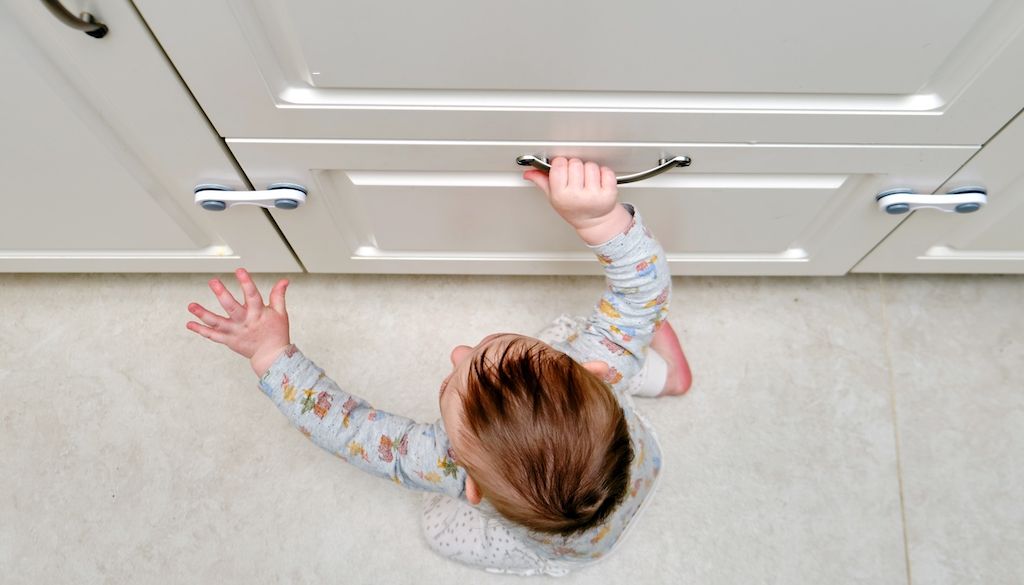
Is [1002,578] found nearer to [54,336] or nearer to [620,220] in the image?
[620,220]

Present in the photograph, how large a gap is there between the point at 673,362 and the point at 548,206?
30 centimetres

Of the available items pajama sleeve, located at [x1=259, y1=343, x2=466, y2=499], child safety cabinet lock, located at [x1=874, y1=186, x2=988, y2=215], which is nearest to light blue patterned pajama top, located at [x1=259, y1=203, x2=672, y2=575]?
pajama sleeve, located at [x1=259, y1=343, x2=466, y2=499]

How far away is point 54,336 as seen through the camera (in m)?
0.90

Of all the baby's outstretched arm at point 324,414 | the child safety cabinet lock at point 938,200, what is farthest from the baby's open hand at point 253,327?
the child safety cabinet lock at point 938,200

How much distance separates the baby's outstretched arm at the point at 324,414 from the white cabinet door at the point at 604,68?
20 cm

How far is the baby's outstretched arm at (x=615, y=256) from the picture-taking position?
574mm

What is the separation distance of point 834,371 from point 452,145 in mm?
617

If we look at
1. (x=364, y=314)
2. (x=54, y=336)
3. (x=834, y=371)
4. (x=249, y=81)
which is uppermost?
(x=249, y=81)

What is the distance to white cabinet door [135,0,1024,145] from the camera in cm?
42

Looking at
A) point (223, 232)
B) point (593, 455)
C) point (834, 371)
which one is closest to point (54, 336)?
point (223, 232)

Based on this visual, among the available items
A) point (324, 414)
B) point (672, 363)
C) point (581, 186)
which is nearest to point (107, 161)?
point (324, 414)

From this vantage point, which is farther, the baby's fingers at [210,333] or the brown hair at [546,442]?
the baby's fingers at [210,333]

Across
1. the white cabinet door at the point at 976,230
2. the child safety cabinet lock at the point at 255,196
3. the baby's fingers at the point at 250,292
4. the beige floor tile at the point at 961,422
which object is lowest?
the beige floor tile at the point at 961,422

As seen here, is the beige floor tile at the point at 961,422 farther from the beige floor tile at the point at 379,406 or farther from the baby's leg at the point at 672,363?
the baby's leg at the point at 672,363
